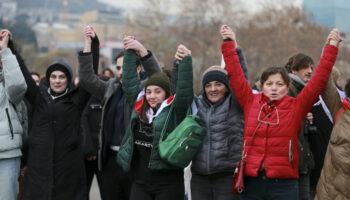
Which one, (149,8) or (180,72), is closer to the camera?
(180,72)

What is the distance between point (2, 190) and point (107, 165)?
1.21 metres

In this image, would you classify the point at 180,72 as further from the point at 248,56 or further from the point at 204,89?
the point at 248,56

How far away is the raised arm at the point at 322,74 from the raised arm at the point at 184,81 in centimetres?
105

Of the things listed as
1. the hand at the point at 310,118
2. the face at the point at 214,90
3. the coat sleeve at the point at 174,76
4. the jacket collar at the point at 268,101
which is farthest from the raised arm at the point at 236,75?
the hand at the point at 310,118

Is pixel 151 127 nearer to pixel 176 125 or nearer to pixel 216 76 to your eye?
pixel 176 125

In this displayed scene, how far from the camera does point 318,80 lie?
4508mm

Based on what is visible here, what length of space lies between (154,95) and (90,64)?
0.88m

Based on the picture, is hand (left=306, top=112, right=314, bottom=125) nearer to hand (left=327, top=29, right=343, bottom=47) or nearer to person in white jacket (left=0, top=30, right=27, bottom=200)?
hand (left=327, top=29, right=343, bottom=47)

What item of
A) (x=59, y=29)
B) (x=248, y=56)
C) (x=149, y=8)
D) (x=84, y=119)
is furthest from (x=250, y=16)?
(x=59, y=29)

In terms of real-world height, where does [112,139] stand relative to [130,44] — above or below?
below

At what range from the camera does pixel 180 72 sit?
16.2 feet

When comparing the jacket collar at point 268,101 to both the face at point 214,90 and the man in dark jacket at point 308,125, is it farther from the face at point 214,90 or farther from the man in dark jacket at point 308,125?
the man in dark jacket at point 308,125

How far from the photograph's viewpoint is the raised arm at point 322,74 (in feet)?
14.7

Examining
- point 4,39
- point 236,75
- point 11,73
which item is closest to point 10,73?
point 11,73
